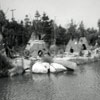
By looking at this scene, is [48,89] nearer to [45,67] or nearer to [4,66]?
[45,67]

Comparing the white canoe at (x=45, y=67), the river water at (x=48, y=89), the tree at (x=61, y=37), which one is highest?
the tree at (x=61, y=37)

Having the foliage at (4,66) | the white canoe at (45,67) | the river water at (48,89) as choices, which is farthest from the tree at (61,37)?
the river water at (48,89)

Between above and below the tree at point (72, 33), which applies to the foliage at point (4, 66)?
below

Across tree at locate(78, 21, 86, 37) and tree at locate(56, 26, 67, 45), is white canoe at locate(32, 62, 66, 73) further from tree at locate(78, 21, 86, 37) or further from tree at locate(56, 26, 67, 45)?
tree at locate(78, 21, 86, 37)

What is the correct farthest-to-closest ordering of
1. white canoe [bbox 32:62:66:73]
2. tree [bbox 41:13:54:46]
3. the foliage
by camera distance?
tree [bbox 41:13:54:46], white canoe [bbox 32:62:66:73], the foliage

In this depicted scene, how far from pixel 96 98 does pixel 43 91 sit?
17.3 feet

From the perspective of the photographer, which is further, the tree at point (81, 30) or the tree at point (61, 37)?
the tree at point (81, 30)

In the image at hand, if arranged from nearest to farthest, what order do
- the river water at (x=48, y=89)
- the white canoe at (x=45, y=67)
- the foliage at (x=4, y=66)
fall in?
the river water at (x=48, y=89), the foliage at (x=4, y=66), the white canoe at (x=45, y=67)

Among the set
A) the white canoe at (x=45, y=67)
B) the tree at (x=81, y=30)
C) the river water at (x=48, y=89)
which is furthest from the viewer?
the tree at (x=81, y=30)

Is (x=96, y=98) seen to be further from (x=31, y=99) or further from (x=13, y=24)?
(x=13, y=24)

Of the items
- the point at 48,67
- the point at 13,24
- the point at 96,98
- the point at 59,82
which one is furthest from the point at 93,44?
the point at 96,98

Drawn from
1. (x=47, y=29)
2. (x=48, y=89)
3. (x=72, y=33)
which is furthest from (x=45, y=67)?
(x=72, y=33)

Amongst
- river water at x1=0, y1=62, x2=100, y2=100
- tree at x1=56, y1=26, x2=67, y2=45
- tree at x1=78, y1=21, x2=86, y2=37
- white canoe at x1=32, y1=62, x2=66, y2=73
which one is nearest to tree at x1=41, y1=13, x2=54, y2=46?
tree at x1=56, y1=26, x2=67, y2=45

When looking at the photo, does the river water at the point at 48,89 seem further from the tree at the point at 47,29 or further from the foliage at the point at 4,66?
the tree at the point at 47,29
